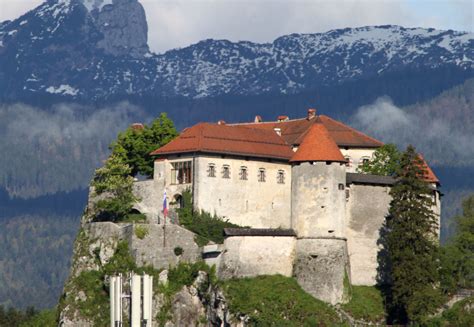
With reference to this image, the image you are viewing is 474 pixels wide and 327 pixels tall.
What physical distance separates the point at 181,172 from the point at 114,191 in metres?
5.28

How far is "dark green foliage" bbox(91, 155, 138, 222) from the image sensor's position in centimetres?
10656

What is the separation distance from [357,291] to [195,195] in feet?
39.9

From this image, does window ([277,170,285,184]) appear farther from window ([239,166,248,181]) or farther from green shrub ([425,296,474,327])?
green shrub ([425,296,474,327])

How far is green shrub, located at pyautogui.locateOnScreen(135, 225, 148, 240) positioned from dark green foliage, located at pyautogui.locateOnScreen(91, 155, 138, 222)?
5.82m

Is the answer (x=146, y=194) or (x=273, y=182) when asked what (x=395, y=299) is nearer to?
(x=273, y=182)

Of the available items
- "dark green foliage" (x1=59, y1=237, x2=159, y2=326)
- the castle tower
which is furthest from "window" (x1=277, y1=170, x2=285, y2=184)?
"dark green foliage" (x1=59, y1=237, x2=159, y2=326)

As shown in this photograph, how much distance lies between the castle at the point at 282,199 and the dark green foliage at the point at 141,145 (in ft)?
15.0

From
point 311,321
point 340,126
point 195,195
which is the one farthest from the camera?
point 340,126

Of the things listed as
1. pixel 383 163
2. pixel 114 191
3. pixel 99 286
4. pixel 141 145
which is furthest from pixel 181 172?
pixel 383 163

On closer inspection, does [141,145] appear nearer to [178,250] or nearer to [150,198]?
[150,198]

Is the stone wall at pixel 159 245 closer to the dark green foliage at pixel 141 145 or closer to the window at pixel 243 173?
the window at pixel 243 173

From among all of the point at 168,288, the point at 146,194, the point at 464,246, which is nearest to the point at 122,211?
the point at 146,194

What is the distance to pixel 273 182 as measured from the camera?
106m

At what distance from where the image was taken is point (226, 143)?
347 ft
